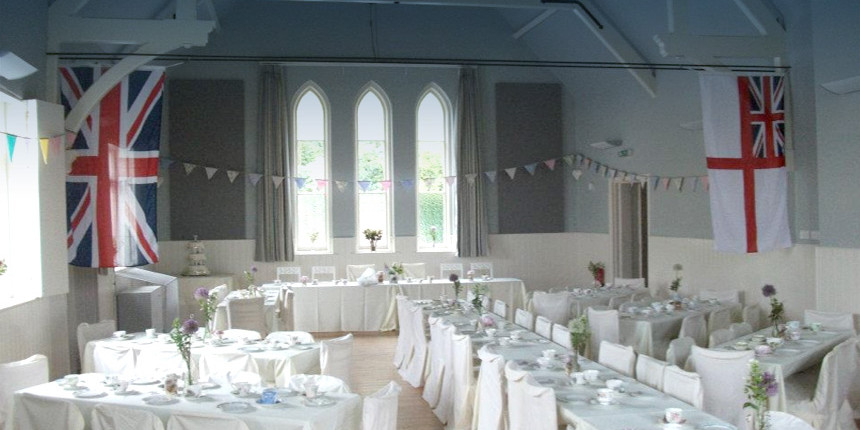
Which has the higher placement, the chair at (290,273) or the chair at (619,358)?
the chair at (290,273)

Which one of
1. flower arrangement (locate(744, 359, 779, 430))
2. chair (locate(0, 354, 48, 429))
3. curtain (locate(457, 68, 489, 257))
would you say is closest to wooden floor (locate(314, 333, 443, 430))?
chair (locate(0, 354, 48, 429))

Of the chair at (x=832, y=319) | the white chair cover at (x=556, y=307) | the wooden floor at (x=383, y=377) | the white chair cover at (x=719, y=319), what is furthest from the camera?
the white chair cover at (x=556, y=307)

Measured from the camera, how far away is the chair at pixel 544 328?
8.09m

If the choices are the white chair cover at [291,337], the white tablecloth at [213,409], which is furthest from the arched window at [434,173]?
the white tablecloth at [213,409]

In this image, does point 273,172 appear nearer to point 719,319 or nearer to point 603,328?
point 603,328

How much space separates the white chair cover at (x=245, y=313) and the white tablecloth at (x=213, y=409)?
4.26m

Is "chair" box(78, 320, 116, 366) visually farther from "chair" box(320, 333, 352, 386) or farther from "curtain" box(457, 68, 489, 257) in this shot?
"curtain" box(457, 68, 489, 257)

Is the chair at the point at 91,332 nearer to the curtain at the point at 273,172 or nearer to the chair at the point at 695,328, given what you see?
the chair at the point at 695,328

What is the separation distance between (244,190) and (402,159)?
3.23m

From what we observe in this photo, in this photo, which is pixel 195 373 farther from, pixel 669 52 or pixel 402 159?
pixel 402 159

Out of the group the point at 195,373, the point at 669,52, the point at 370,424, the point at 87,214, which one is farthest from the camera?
the point at 669,52

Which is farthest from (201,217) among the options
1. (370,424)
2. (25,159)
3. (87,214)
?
(370,424)

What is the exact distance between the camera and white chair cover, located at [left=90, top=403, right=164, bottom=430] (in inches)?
200

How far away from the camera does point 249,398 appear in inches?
221
